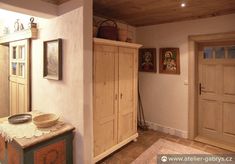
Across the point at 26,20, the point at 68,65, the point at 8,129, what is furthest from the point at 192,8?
the point at 8,129

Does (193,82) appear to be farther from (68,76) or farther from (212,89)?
(68,76)

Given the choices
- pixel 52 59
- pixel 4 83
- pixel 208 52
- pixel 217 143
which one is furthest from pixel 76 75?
pixel 217 143

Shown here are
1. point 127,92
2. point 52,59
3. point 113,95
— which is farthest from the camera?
point 127,92

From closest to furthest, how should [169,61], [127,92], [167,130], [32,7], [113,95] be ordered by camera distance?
[32,7] < [113,95] < [127,92] < [169,61] < [167,130]

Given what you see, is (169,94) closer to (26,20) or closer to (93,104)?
(93,104)

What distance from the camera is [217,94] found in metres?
3.17

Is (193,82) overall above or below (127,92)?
above

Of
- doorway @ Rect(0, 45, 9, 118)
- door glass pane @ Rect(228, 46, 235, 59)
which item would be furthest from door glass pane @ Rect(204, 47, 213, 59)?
doorway @ Rect(0, 45, 9, 118)

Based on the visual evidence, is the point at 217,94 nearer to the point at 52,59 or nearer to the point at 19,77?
the point at 52,59

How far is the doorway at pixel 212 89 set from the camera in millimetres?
3023

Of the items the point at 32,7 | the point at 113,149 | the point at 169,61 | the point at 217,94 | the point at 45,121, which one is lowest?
the point at 113,149

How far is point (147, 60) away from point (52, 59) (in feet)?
6.96

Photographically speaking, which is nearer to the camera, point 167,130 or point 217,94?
point 217,94

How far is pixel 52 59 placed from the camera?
95.8 inches
